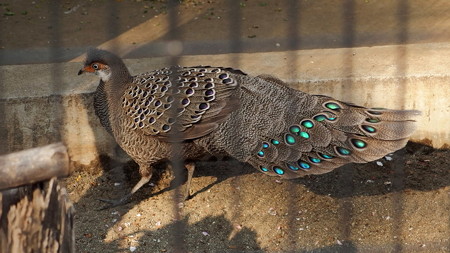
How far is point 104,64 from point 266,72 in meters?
0.93

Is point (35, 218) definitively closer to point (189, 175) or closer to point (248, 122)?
point (248, 122)

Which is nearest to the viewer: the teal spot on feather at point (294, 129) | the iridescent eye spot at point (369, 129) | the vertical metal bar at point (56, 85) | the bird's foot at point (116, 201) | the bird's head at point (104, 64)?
the iridescent eye spot at point (369, 129)

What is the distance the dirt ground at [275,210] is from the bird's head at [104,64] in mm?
580

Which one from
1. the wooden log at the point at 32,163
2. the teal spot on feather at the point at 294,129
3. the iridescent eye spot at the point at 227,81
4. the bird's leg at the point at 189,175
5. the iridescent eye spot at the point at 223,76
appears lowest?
the bird's leg at the point at 189,175

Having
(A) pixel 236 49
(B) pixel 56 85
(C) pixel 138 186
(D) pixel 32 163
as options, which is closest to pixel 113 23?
(A) pixel 236 49

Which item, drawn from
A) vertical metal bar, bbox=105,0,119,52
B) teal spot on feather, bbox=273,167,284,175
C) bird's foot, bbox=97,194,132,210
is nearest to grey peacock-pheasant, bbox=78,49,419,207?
teal spot on feather, bbox=273,167,284,175

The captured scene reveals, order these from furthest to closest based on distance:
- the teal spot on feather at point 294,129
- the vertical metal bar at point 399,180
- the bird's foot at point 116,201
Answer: the bird's foot at point 116,201
the vertical metal bar at point 399,180
the teal spot on feather at point 294,129

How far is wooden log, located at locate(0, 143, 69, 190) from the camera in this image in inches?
73.6

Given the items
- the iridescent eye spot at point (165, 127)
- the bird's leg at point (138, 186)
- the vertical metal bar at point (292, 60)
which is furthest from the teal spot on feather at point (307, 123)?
the bird's leg at point (138, 186)

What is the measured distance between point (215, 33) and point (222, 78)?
2.17m

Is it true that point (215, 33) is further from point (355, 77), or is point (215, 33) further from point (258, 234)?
point (258, 234)

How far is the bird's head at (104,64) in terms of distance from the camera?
4.08 m

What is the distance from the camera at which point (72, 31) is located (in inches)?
244

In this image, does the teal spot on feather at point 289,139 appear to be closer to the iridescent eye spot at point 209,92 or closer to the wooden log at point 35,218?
the iridescent eye spot at point 209,92
